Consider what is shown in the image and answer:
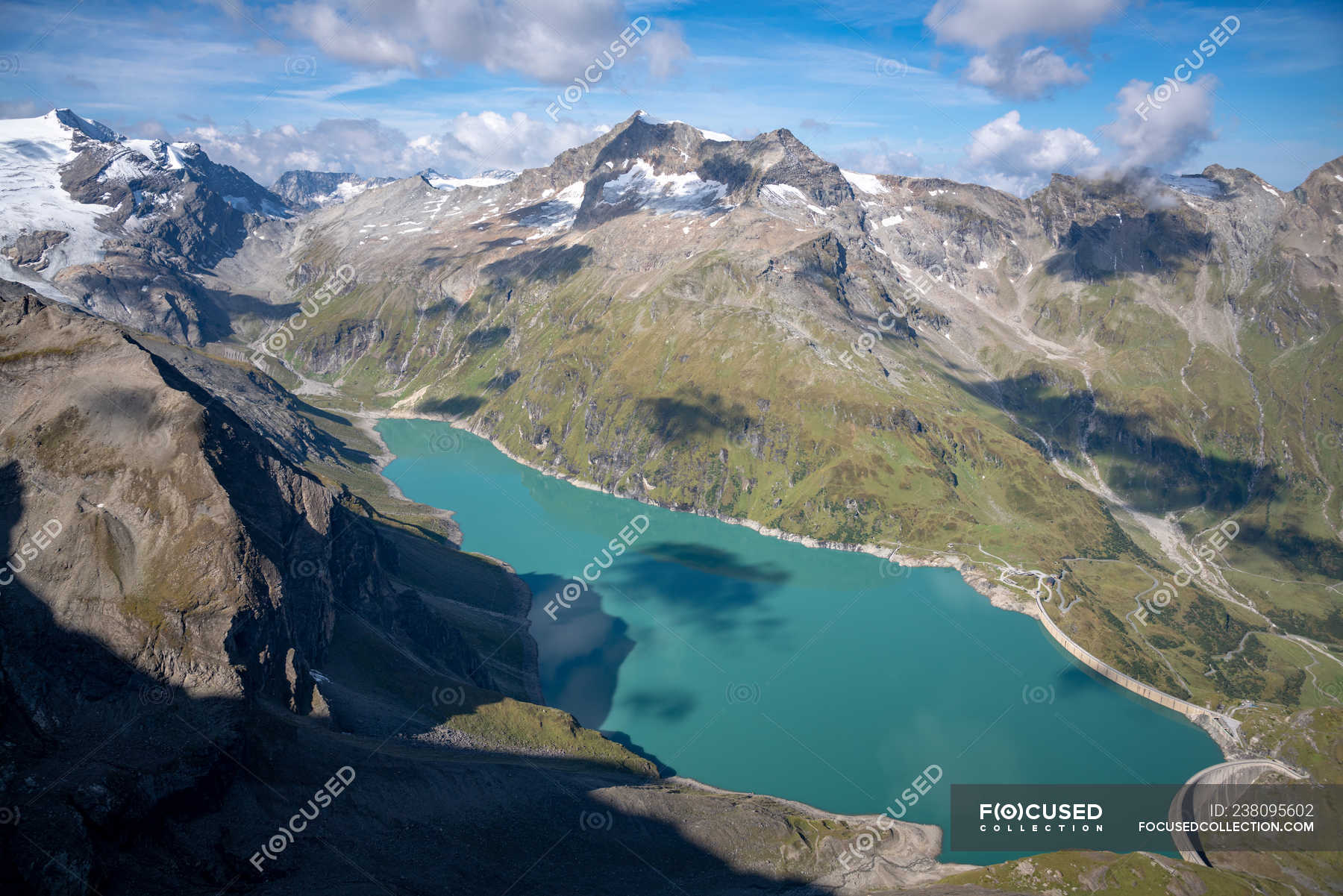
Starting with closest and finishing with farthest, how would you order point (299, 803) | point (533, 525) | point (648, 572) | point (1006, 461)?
point (299, 803), point (648, 572), point (533, 525), point (1006, 461)

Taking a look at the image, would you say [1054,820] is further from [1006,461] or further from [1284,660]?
[1006,461]

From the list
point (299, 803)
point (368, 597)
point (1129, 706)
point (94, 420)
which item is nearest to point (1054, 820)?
point (1129, 706)
